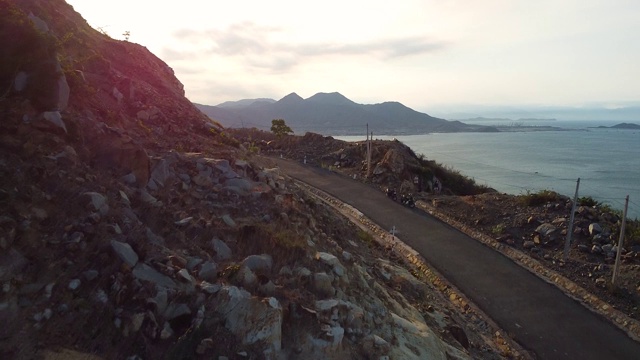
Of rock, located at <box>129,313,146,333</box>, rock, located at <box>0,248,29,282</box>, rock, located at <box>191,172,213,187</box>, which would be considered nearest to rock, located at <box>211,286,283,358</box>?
rock, located at <box>129,313,146,333</box>

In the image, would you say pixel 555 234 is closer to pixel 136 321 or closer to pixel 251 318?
pixel 251 318

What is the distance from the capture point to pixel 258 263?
19.9 ft

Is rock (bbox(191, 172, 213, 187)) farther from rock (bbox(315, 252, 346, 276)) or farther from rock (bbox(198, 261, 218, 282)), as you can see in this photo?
rock (bbox(198, 261, 218, 282))

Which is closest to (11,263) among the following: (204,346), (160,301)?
(160,301)

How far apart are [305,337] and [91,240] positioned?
297 centimetres

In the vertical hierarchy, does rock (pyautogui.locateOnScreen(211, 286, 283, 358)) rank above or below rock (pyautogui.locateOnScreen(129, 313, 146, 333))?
below

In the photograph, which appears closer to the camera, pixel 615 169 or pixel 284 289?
pixel 284 289

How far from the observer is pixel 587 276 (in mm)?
12867

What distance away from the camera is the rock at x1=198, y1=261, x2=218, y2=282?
5.39 meters

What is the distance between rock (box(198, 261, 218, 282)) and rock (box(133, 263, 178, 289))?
493 mm

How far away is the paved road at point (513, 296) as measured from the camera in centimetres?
998

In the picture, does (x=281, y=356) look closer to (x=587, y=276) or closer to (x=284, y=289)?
(x=284, y=289)

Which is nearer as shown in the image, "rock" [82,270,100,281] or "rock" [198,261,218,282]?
"rock" [82,270,100,281]

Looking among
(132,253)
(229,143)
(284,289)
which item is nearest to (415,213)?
(229,143)
